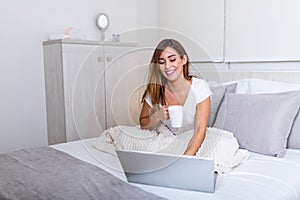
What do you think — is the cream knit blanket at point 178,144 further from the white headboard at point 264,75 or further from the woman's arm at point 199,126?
the white headboard at point 264,75

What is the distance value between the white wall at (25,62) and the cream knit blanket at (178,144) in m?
1.23

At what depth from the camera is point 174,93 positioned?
4.53 ft

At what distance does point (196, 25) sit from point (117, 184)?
1885mm

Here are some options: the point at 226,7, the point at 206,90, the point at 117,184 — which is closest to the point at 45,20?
the point at 226,7

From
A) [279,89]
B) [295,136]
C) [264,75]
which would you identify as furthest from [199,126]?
[264,75]

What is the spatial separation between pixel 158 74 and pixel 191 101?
194 millimetres

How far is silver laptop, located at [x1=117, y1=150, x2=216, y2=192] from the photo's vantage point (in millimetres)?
1165

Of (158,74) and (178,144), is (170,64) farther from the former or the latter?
(178,144)

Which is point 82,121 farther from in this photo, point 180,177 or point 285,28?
point 285,28

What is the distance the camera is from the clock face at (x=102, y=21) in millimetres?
2975

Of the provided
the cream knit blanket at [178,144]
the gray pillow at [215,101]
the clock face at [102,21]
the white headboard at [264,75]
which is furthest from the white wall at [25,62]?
the gray pillow at [215,101]

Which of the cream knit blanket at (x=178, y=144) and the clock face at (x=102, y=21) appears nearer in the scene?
the cream knit blanket at (x=178, y=144)

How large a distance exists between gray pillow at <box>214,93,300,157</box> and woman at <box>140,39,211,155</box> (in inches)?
16.4

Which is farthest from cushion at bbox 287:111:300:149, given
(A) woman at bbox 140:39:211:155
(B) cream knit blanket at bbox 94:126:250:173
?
(A) woman at bbox 140:39:211:155
